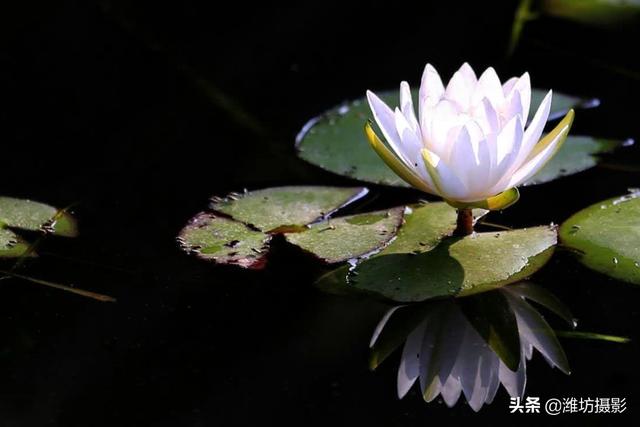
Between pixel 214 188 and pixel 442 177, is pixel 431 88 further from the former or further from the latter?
pixel 214 188

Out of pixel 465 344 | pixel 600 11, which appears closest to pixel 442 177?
pixel 465 344

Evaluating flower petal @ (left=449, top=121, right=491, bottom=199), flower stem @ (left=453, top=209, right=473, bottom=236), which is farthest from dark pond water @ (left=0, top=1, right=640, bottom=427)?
flower petal @ (left=449, top=121, right=491, bottom=199)

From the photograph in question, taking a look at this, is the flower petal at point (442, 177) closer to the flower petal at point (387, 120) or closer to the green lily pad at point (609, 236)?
the flower petal at point (387, 120)

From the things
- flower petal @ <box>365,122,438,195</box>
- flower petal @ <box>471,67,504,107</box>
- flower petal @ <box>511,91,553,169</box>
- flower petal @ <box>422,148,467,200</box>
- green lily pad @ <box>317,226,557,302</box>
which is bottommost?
green lily pad @ <box>317,226,557,302</box>

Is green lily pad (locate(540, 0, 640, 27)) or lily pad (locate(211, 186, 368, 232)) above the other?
green lily pad (locate(540, 0, 640, 27))

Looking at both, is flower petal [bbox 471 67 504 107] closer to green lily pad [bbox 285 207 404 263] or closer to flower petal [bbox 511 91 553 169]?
flower petal [bbox 511 91 553 169]

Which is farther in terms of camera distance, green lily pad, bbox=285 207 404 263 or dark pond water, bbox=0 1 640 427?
green lily pad, bbox=285 207 404 263

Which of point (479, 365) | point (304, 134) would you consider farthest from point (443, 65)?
point (479, 365)

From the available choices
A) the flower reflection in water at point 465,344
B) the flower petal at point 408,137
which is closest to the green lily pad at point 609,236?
the flower reflection in water at point 465,344
